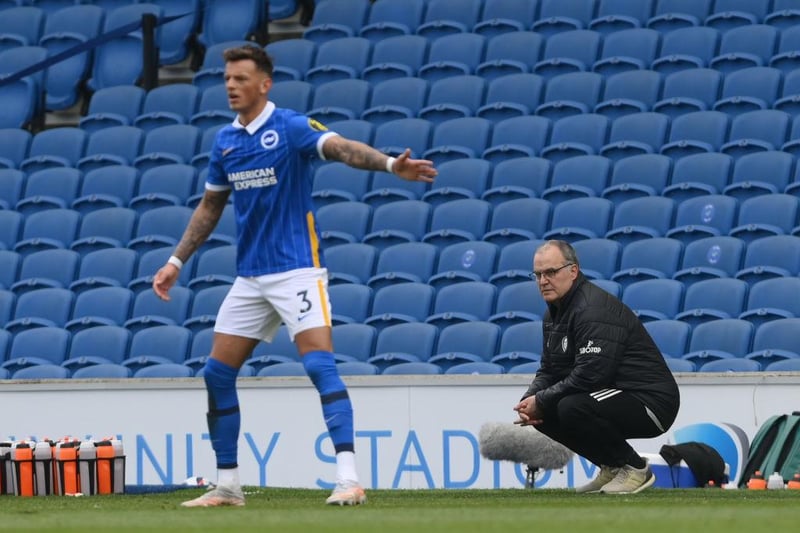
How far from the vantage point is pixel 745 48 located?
12.8 m

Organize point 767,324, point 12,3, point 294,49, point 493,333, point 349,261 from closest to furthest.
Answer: point 767,324
point 493,333
point 349,261
point 294,49
point 12,3

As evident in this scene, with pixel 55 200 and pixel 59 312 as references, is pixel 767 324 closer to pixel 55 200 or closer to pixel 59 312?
pixel 59 312

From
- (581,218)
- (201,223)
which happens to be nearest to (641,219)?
(581,218)

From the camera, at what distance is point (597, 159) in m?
11.9

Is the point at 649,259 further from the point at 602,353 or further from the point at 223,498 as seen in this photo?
the point at 223,498

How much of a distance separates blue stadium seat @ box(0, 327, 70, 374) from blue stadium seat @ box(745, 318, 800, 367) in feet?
16.7

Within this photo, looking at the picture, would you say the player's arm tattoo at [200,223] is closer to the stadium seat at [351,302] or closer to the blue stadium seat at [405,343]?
the blue stadium seat at [405,343]

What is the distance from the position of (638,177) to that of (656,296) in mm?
Answer: 1658

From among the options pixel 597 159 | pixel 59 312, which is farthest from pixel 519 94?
pixel 59 312

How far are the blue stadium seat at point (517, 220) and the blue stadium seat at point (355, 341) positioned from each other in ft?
4.39

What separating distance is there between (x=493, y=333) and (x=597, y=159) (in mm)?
2222

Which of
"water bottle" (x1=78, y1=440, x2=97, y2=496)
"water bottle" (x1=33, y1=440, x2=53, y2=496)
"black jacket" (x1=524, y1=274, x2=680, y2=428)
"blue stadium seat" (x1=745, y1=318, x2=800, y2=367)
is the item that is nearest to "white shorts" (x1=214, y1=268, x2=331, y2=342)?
"black jacket" (x1=524, y1=274, x2=680, y2=428)

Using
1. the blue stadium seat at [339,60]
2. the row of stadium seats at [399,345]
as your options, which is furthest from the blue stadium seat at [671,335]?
the blue stadium seat at [339,60]

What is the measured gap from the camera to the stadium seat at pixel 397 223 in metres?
11.8
